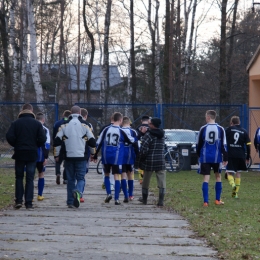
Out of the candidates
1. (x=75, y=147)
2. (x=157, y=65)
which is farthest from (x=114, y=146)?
(x=157, y=65)

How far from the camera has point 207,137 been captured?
13562 millimetres

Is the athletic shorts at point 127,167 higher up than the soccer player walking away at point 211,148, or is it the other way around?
the soccer player walking away at point 211,148

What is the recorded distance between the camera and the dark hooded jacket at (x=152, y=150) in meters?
13.7

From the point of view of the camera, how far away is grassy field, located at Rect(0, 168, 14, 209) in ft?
45.7

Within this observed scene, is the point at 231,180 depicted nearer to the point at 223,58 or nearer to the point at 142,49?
the point at 223,58

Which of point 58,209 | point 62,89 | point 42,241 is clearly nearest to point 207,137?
point 58,209

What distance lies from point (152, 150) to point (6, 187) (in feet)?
17.0

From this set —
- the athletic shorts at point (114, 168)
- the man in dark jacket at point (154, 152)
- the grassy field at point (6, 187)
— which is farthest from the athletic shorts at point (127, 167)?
the grassy field at point (6, 187)

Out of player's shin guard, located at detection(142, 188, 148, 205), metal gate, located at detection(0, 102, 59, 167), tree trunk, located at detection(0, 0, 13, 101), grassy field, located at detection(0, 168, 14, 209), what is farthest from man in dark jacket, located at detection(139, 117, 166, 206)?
tree trunk, located at detection(0, 0, 13, 101)

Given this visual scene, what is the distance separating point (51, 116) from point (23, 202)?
1276cm

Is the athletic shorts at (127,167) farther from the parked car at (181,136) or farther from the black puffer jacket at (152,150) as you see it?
the parked car at (181,136)

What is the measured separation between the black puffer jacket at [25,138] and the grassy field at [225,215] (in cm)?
289

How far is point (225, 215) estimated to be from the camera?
39.4 feet

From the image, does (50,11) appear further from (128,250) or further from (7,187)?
(128,250)
